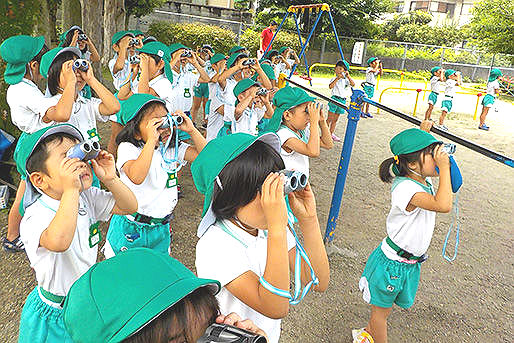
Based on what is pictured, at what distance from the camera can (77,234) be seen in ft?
6.32

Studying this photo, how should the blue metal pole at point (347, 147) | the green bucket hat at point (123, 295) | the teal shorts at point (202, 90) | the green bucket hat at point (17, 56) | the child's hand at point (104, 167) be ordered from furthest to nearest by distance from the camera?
1. the teal shorts at point (202, 90)
2. the blue metal pole at point (347, 147)
3. the green bucket hat at point (17, 56)
4. the child's hand at point (104, 167)
5. the green bucket hat at point (123, 295)

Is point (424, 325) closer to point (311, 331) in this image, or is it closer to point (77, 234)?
point (311, 331)

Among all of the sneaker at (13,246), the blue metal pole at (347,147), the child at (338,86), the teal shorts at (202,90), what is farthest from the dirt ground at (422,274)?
the teal shorts at (202,90)

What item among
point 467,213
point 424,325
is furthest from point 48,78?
point 467,213

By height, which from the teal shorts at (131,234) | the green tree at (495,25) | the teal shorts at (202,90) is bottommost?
the teal shorts at (131,234)

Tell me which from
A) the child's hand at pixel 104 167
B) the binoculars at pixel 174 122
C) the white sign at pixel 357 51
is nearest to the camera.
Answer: the child's hand at pixel 104 167

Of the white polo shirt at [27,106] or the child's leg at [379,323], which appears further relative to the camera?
the white polo shirt at [27,106]

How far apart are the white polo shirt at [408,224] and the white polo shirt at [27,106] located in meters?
2.78

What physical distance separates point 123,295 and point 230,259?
2.14 feet

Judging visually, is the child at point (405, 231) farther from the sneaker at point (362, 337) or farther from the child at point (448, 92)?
the child at point (448, 92)

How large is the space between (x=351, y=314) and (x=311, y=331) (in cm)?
41

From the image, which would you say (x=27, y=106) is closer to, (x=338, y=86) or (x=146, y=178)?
(x=146, y=178)

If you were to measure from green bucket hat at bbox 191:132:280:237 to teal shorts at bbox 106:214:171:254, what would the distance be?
42.0 inches

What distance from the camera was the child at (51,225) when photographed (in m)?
1.72
